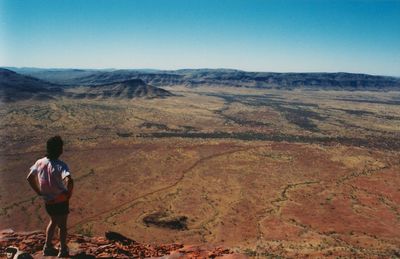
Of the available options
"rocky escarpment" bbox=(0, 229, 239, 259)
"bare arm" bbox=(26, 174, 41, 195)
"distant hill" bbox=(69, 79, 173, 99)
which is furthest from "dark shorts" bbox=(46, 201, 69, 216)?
"distant hill" bbox=(69, 79, 173, 99)

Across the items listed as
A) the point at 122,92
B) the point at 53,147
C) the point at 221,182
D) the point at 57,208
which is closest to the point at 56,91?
the point at 122,92

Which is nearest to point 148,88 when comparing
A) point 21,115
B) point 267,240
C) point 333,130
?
point 21,115

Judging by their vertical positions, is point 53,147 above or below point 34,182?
above

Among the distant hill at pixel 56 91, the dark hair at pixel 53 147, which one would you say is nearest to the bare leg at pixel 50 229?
the dark hair at pixel 53 147

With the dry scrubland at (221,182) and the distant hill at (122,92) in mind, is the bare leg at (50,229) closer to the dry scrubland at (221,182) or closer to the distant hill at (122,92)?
the dry scrubland at (221,182)

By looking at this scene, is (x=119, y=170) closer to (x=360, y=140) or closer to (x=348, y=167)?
(x=348, y=167)

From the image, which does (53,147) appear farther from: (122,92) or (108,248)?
(122,92)

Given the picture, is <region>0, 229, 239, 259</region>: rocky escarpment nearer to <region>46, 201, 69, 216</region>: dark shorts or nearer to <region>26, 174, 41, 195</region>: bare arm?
<region>46, 201, 69, 216</region>: dark shorts

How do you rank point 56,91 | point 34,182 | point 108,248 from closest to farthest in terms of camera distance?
1. point 34,182
2. point 108,248
3. point 56,91
